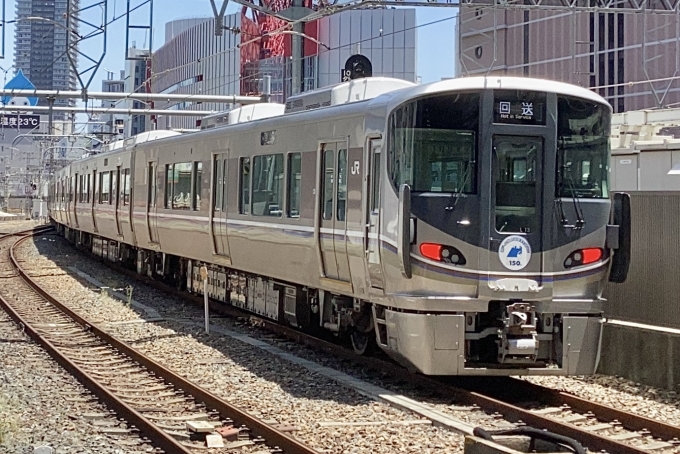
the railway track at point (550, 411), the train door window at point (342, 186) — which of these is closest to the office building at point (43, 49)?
the train door window at point (342, 186)

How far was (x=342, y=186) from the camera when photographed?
11.2m

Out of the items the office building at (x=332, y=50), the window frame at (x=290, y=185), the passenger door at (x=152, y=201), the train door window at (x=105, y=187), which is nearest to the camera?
the window frame at (x=290, y=185)

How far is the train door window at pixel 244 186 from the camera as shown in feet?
47.2

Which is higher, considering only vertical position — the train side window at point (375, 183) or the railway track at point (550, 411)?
the train side window at point (375, 183)

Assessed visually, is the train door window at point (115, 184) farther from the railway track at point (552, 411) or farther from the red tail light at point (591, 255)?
the red tail light at point (591, 255)

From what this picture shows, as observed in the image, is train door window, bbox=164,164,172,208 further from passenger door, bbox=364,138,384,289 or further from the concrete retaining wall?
the concrete retaining wall

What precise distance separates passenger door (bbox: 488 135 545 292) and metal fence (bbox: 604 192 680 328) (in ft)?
5.48

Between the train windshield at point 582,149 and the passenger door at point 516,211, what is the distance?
0.93 feet

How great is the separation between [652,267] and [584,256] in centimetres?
127

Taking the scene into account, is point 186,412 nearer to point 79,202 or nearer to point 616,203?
point 616,203

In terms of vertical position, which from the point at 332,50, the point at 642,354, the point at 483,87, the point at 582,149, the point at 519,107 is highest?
the point at 332,50

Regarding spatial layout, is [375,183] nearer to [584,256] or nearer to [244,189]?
[584,256]

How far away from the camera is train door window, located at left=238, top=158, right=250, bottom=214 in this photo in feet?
47.2

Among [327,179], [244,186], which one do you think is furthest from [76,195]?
[327,179]
